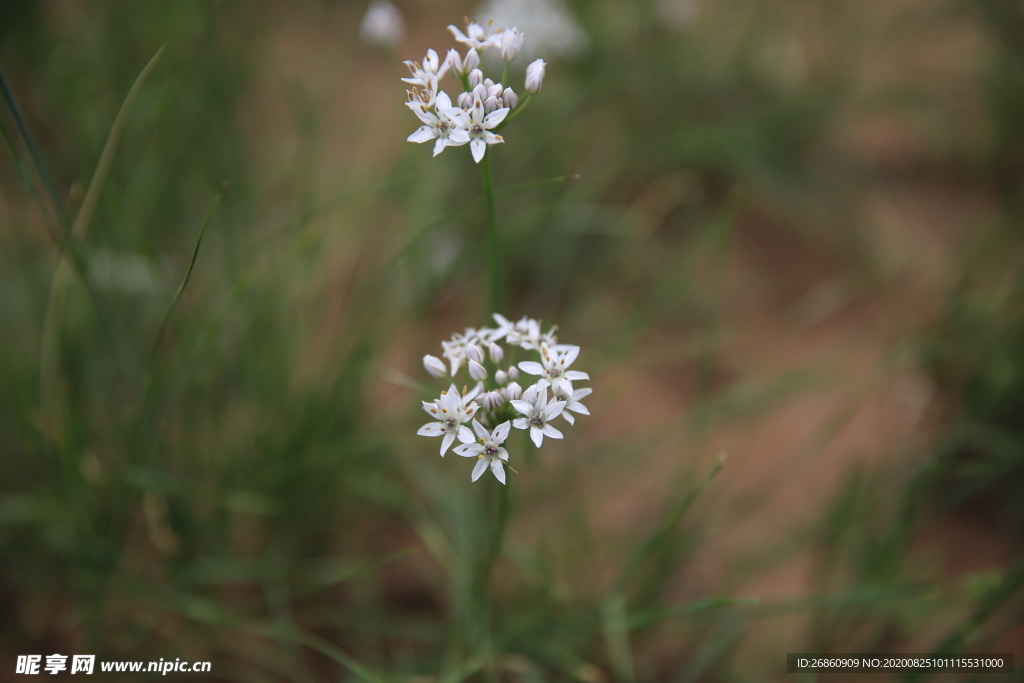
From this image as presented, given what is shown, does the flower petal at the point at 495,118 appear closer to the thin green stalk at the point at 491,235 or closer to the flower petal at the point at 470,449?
the thin green stalk at the point at 491,235

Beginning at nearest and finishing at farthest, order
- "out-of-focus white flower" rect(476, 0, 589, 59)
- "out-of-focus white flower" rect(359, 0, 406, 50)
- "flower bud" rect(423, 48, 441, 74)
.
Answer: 1. "flower bud" rect(423, 48, 441, 74)
2. "out-of-focus white flower" rect(359, 0, 406, 50)
3. "out-of-focus white flower" rect(476, 0, 589, 59)

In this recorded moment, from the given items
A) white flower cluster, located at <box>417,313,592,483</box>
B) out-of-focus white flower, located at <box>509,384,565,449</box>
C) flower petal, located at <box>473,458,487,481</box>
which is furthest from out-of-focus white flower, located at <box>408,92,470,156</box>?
flower petal, located at <box>473,458,487,481</box>

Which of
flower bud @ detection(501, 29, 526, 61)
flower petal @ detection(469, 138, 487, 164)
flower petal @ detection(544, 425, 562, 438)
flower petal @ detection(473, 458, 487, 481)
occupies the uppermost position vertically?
flower bud @ detection(501, 29, 526, 61)

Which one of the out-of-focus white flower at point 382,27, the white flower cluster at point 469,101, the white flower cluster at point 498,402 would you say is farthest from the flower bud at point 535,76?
the out-of-focus white flower at point 382,27

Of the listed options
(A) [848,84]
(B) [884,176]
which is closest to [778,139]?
(A) [848,84]

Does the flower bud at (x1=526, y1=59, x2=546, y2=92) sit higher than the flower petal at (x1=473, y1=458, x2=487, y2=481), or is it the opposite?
the flower bud at (x1=526, y1=59, x2=546, y2=92)

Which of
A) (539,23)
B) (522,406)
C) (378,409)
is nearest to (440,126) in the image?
(522,406)

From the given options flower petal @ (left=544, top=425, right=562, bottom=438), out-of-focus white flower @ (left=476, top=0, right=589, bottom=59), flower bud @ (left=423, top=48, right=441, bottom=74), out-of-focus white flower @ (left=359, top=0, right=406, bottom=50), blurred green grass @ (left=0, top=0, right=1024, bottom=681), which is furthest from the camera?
out-of-focus white flower @ (left=476, top=0, right=589, bottom=59)

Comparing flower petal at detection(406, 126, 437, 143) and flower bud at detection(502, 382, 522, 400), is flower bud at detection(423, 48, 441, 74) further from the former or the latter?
flower bud at detection(502, 382, 522, 400)
